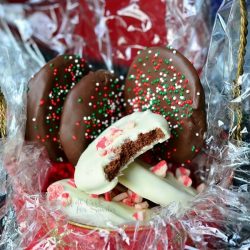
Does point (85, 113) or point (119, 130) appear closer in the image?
point (119, 130)

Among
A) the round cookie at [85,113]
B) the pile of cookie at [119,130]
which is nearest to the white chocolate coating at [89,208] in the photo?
the pile of cookie at [119,130]

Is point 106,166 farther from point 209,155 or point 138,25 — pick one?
point 138,25

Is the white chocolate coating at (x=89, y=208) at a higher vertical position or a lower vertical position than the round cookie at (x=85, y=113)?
lower

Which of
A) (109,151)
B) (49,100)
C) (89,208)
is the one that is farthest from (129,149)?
(49,100)

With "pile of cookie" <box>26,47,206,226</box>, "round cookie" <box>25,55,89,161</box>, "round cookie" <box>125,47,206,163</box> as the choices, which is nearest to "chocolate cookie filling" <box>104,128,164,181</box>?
"pile of cookie" <box>26,47,206,226</box>

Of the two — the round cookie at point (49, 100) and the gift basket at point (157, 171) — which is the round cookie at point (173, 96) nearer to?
the gift basket at point (157, 171)

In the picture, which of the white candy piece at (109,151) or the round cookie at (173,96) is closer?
the white candy piece at (109,151)

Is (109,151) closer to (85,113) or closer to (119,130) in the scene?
(119,130)

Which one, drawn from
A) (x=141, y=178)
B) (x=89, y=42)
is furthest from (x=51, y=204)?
(x=89, y=42)
